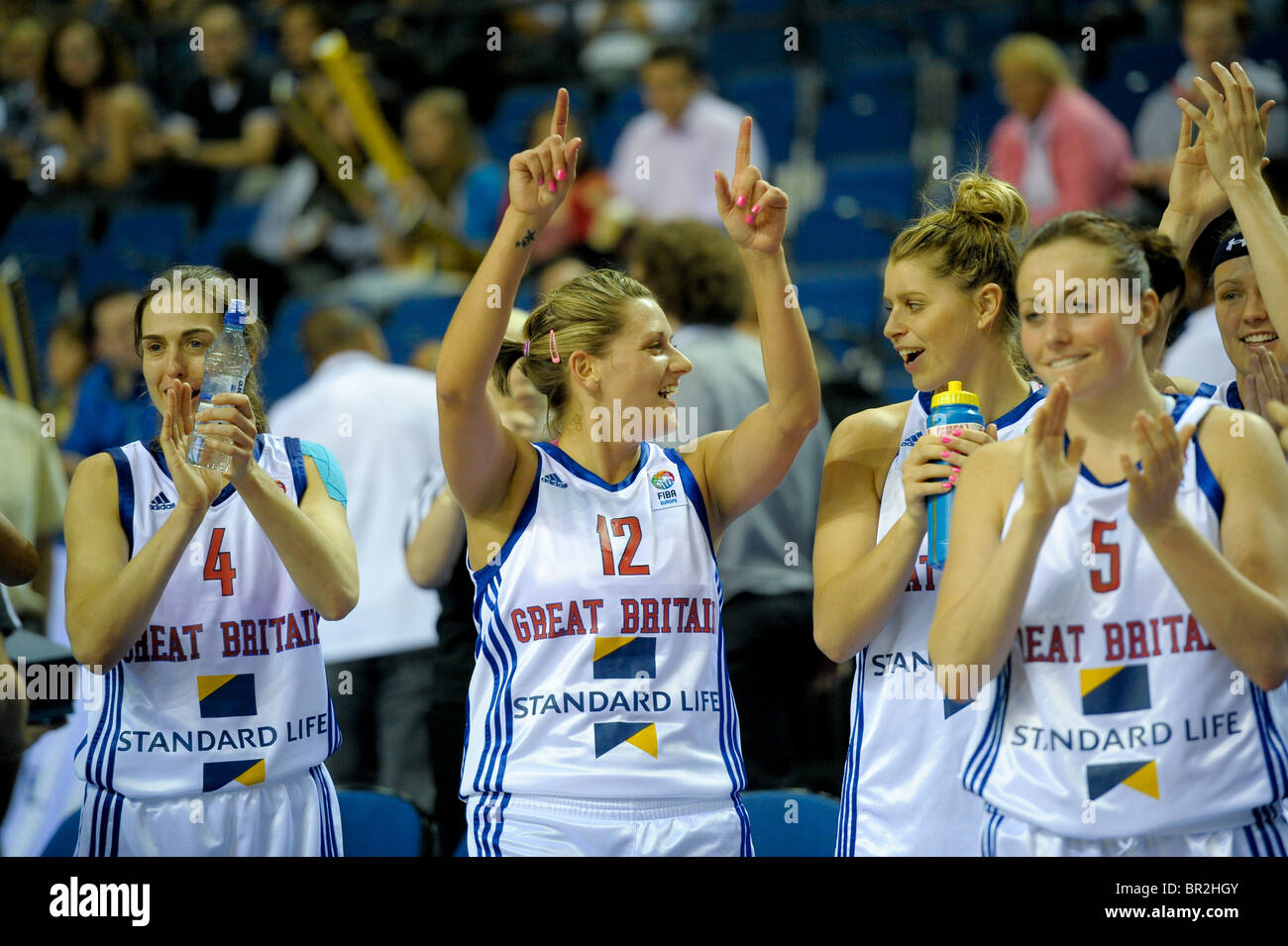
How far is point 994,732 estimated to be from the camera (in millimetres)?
2408

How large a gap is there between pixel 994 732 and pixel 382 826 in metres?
1.64

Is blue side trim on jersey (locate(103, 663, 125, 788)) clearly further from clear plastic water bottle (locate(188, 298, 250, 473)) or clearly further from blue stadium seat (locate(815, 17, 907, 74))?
blue stadium seat (locate(815, 17, 907, 74))

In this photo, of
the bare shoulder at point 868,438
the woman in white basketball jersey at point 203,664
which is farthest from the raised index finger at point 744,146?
the woman in white basketball jersey at point 203,664

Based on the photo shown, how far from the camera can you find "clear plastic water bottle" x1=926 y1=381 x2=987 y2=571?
96.7 inches

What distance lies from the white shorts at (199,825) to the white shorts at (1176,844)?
1.45 metres

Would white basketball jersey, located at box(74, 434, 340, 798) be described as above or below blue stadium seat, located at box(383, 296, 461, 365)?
below

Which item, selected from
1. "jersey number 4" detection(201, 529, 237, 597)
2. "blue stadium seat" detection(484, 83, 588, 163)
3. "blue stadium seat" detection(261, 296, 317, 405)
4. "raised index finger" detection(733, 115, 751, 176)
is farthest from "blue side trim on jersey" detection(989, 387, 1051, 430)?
"blue stadium seat" detection(484, 83, 588, 163)

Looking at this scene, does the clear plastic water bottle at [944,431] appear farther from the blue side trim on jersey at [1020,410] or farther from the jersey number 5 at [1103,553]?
the blue side trim on jersey at [1020,410]

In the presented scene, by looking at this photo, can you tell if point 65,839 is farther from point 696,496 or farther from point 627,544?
point 696,496

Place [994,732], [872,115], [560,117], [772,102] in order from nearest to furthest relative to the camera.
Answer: [994,732], [560,117], [872,115], [772,102]

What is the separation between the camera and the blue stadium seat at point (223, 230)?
8891mm

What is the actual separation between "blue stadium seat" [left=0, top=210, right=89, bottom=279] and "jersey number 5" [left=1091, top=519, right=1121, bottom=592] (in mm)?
7990
